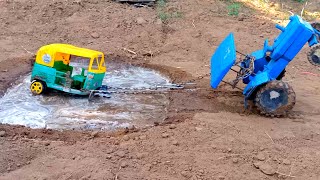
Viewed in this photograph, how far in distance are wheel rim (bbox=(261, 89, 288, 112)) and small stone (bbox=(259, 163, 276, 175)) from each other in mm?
1754

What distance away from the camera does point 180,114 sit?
8250 mm

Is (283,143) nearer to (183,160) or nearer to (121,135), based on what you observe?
(183,160)

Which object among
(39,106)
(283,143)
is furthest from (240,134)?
(39,106)

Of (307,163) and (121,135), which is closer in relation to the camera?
(307,163)

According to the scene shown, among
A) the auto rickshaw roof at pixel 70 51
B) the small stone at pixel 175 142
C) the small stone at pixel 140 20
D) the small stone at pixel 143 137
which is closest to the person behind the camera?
the small stone at pixel 175 142

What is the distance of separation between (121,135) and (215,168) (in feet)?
5.84

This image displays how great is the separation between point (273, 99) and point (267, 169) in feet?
6.18

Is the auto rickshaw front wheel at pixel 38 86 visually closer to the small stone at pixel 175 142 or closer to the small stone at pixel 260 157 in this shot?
the small stone at pixel 175 142

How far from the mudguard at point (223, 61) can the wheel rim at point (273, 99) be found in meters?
0.81

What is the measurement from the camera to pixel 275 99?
26.0 ft

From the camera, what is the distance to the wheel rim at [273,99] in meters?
7.88

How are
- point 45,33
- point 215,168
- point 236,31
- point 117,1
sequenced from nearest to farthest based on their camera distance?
point 215,168 < point 45,33 < point 236,31 < point 117,1

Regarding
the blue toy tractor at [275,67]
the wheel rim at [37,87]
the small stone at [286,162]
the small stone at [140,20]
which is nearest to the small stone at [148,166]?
the small stone at [286,162]

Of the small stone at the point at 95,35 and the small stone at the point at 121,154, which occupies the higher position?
the small stone at the point at 95,35
